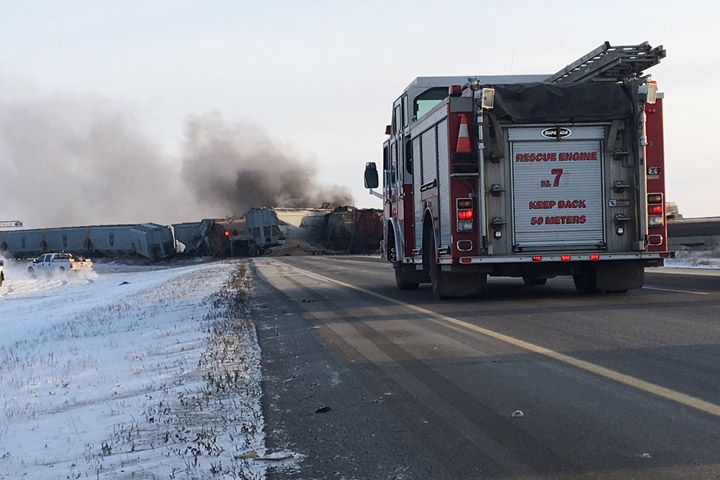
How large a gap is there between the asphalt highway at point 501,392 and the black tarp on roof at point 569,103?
289 centimetres

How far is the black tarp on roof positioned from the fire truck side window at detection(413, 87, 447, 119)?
311cm

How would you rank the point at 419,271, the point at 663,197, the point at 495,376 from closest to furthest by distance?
the point at 495,376, the point at 663,197, the point at 419,271

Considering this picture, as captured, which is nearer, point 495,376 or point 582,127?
point 495,376

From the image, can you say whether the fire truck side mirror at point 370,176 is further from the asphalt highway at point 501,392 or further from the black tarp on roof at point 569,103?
the asphalt highway at point 501,392

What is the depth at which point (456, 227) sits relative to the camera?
11.7 m

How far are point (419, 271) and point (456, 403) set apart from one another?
10676 millimetres

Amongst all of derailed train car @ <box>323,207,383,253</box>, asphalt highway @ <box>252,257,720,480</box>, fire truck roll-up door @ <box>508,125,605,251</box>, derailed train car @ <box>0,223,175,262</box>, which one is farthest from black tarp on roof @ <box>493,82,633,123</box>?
derailed train car @ <box>0,223,175,262</box>

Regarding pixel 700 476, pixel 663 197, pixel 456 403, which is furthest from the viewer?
pixel 663 197

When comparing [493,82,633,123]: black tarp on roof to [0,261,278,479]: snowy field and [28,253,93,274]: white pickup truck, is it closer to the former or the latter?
[0,261,278,479]: snowy field

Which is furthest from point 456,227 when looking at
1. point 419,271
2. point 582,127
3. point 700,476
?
point 700,476

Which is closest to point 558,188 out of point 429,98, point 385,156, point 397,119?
point 429,98

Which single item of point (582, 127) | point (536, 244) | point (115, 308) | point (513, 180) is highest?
point (582, 127)

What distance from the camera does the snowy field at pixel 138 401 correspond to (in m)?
4.63

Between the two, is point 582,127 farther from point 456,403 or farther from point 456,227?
point 456,403
